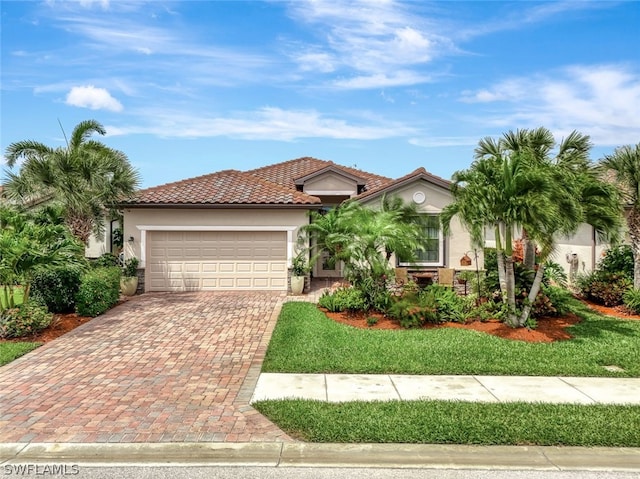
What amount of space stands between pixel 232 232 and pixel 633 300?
12.5 m

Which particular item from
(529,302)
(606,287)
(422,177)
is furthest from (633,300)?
(422,177)

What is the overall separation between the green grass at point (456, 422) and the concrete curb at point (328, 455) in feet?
0.41

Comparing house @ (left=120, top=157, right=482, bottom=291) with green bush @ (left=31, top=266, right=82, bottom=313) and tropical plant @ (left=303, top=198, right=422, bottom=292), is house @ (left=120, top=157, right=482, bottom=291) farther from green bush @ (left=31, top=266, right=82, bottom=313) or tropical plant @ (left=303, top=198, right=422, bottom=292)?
green bush @ (left=31, top=266, right=82, bottom=313)

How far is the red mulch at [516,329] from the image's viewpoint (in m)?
10.3

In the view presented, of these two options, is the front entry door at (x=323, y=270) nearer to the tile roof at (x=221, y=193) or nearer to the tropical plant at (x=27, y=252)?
the tile roof at (x=221, y=193)

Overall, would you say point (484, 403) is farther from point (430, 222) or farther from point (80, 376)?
point (430, 222)

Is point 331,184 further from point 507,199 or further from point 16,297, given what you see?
point 16,297

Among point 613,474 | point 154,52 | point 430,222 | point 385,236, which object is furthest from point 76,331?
point 430,222

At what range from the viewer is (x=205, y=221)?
56.1ft

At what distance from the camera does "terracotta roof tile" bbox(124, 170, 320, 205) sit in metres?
16.7

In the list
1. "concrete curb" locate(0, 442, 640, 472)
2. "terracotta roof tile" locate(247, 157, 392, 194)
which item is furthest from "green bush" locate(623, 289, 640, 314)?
"terracotta roof tile" locate(247, 157, 392, 194)

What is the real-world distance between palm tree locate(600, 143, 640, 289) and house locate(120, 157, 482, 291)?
517 cm

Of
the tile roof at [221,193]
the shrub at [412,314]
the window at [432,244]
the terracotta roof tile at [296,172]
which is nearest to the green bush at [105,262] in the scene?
the tile roof at [221,193]

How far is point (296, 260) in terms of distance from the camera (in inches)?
653
